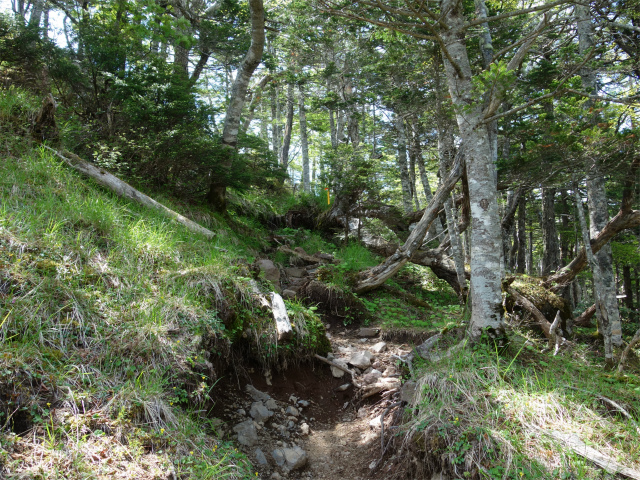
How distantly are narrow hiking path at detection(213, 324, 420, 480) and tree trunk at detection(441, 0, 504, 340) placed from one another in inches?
53.6

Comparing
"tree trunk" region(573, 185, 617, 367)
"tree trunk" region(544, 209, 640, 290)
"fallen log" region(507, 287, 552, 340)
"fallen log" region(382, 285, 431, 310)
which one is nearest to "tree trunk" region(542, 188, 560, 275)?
"tree trunk" region(544, 209, 640, 290)

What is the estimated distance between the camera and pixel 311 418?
4.03m

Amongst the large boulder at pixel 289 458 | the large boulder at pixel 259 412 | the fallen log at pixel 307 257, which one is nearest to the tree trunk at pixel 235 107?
the fallen log at pixel 307 257

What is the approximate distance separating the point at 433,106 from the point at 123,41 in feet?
21.1

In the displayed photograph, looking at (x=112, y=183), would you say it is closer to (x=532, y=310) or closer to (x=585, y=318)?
(x=532, y=310)

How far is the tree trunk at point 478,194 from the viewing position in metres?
4.05

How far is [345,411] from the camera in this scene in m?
4.29

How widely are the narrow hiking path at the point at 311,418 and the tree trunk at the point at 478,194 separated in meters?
1.36

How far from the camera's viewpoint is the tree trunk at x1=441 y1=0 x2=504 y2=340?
13.3ft

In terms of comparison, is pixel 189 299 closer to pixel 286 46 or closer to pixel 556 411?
pixel 556 411

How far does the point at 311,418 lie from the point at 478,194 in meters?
3.25

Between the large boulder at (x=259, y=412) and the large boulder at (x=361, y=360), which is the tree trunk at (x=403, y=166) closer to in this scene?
the large boulder at (x=361, y=360)

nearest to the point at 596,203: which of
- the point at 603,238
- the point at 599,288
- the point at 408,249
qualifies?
the point at 603,238

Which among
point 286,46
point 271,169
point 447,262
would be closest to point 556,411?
point 447,262
